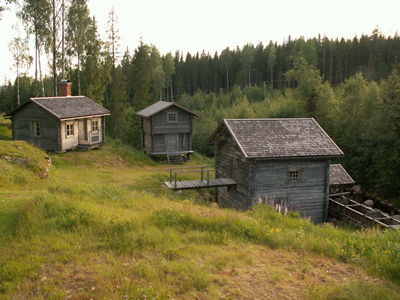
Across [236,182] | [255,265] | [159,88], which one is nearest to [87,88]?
[236,182]

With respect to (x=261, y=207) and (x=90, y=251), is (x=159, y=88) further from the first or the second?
(x=90, y=251)

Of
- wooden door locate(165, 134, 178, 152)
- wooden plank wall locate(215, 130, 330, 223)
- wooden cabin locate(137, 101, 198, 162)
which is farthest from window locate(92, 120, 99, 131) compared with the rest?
wooden plank wall locate(215, 130, 330, 223)

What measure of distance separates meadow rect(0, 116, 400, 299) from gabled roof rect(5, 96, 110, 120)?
1672 centimetres

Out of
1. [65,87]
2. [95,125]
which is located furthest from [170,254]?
[65,87]

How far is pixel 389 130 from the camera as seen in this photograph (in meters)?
25.9

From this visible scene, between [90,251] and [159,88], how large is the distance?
63.9m

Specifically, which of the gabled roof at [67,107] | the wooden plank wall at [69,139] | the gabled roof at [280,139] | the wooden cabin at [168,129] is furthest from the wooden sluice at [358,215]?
the gabled roof at [67,107]

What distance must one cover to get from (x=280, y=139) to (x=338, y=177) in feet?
19.2

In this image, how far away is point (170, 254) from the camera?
8.18 meters

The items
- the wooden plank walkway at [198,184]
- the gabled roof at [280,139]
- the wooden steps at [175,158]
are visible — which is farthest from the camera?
the wooden steps at [175,158]

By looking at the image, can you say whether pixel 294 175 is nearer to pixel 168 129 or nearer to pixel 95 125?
pixel 168 129

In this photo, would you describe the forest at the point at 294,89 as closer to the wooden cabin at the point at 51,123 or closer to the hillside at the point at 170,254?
the wooden cabin at the point at 51,123

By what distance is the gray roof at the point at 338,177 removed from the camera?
22.3 meters

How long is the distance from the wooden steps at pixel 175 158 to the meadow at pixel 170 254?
2154 centimetres
